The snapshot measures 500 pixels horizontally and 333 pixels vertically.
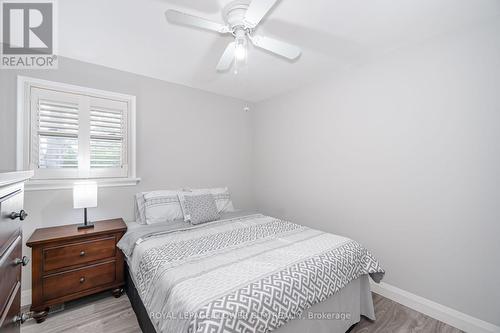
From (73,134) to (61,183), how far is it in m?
0.54

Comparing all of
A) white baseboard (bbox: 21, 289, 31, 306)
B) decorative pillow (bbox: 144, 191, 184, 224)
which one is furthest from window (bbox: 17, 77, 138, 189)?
white baseboard (bbox: 21, 289, 31, 306)

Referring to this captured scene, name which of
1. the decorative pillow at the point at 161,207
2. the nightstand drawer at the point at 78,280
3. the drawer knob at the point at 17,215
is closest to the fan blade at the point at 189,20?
the drawer knob at the point at 17,215

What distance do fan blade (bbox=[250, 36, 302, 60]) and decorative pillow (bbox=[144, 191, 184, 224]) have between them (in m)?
1.97

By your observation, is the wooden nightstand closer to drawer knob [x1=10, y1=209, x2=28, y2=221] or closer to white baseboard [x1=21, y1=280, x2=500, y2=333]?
white baseboard [x1=21, y1=280, x2=500, y2=333]

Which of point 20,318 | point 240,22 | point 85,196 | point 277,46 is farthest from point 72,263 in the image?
point 277,46

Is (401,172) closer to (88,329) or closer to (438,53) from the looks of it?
(438,53)

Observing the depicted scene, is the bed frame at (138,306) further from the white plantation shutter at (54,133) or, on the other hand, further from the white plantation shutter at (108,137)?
the white plantation shutter at (54,133)

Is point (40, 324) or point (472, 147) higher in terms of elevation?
point (472, 147)

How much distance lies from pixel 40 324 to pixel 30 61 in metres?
2.48

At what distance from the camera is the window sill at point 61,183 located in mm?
2152

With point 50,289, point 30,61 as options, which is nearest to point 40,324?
point 50,289

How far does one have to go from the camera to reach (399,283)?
2195 millimetres

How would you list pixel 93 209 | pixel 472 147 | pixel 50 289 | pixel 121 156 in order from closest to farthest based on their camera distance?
1. pixel 472 147
2. pixel 50 289
3. pixel 93 209
4. pixel 121 156

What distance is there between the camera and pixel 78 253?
2027 millimetres
